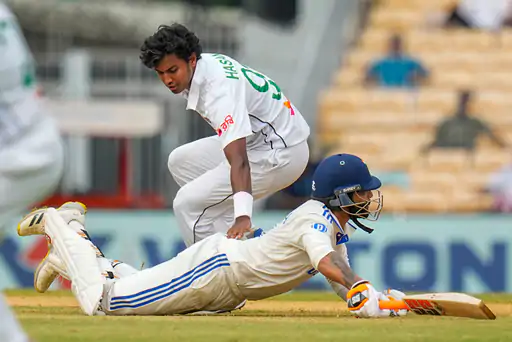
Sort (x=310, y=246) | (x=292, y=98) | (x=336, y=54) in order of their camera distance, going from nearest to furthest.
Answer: (x=310, y=246), (x=292, y=98), (x=336, y=54)

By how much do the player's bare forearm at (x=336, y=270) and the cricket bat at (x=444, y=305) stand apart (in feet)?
1.03

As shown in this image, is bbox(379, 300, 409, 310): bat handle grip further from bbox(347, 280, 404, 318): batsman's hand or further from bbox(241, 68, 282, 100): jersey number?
bbox(241, 68, 282, 100): jersey number

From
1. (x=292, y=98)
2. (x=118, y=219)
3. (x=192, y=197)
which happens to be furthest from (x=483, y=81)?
(x=192, y=197)

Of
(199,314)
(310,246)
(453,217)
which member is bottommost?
(453,217)

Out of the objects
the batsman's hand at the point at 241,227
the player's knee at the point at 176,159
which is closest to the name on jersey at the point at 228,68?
the player's knee at the point at 176,159

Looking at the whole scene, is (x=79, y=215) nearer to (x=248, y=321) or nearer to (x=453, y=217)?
(x=248, y=321)

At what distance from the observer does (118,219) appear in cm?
1328

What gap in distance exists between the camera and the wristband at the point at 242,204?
7504mm

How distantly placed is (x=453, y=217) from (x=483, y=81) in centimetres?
525

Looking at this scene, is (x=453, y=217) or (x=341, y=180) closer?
(x=341, y=180)

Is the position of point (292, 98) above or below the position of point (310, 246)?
below

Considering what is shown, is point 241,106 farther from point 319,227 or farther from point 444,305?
point 444,305

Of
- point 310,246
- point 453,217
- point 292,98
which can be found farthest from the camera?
point 292,98

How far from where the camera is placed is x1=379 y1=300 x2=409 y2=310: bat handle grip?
682cm
